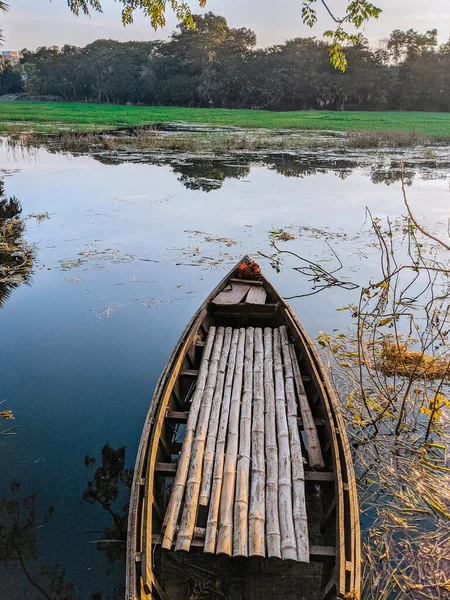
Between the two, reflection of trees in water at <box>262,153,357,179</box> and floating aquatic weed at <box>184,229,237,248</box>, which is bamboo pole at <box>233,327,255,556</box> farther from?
reflection of trees in water at <box>262,153,357,179</box>

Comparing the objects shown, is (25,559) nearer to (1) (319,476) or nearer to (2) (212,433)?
(2) (212,433)

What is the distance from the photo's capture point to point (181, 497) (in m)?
3.21

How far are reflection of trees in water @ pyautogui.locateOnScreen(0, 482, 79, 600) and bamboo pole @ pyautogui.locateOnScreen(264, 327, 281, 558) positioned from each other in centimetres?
137

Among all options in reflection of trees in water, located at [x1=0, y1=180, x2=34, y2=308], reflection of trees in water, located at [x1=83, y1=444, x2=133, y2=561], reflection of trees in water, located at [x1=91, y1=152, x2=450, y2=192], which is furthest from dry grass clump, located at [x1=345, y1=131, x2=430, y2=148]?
reflection of trees in water, located at [x1=83, y1=444, x2=133, y2=561]

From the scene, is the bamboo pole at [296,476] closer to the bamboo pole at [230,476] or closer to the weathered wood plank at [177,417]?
the bamboo pole at [230,476]

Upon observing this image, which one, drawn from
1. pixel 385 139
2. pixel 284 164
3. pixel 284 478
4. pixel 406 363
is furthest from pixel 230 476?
pixel 385 139

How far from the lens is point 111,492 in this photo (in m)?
3.85

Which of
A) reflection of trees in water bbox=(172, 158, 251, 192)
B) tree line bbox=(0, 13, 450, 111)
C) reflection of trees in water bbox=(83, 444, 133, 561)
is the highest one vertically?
tree line bbox=(0, 13, 450, 111)

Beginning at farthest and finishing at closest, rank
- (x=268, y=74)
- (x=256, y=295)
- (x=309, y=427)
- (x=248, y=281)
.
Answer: (x=268, y=74)
(x=248, y=281)
(x=256, y=295)
(x=309, y=427)

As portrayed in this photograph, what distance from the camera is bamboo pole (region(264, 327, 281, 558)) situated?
2.90 meters

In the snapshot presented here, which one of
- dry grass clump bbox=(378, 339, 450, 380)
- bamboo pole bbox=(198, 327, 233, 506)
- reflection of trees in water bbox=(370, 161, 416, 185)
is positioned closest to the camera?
bamboo pole bbox=(198, 327, 233, 506)

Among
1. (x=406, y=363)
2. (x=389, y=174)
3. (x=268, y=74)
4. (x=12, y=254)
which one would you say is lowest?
(x=406, y=363)

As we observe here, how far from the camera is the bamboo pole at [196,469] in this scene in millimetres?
2930

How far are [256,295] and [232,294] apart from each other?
0.34m
